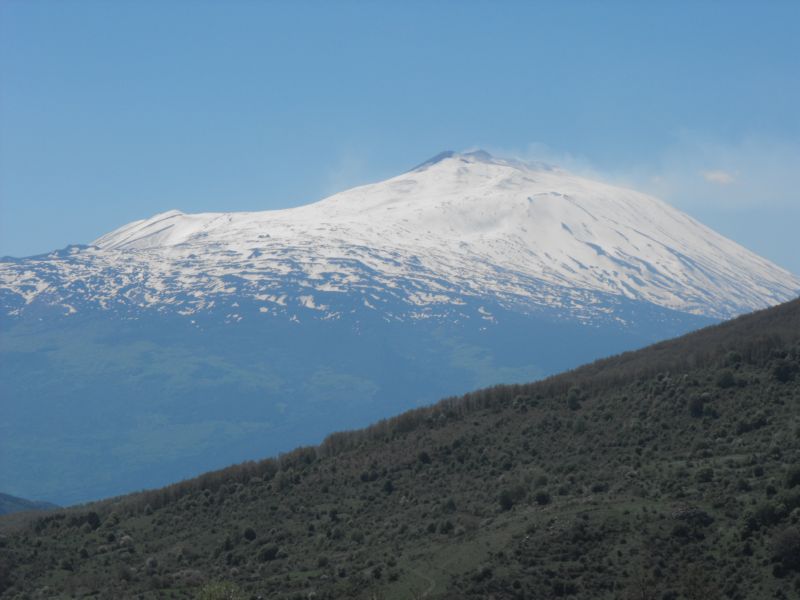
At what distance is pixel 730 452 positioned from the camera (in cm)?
4925

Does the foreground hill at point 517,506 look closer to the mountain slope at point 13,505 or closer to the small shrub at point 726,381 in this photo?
the small shrub at point 726,381

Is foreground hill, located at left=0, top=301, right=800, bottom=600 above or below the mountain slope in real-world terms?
below

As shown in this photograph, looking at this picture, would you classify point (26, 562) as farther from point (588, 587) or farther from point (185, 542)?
point (588, 587)

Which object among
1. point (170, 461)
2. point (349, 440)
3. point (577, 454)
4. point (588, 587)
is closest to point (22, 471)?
point (170, 461)

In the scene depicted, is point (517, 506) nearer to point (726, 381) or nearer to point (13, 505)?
point (726, 381)

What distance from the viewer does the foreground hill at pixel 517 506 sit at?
1580 inches

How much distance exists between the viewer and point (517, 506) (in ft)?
161

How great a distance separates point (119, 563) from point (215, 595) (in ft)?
34.9

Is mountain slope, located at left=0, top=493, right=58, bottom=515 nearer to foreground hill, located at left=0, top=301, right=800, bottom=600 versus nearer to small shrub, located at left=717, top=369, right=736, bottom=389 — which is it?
foreground hill, located at left=0, top=301, right=800, bottom=600

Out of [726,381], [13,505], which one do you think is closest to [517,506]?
[726,381]

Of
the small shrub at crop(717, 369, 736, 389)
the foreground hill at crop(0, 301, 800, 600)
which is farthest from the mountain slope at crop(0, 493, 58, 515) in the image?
the small shrub at crop(717, 369, 736, 389)

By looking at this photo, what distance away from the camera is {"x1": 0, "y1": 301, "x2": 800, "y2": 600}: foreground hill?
132ft

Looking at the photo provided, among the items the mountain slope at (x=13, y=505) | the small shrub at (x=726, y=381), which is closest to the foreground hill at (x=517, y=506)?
the small shrub at (x=726, y=381)

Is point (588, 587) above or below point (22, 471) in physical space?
below
